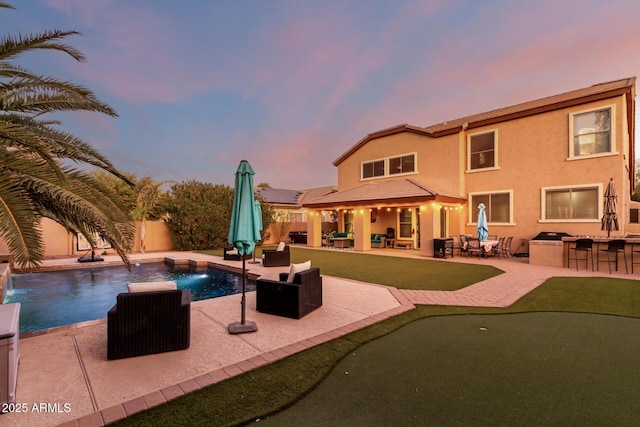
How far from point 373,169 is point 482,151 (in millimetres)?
7346

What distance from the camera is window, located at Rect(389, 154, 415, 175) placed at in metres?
19.7

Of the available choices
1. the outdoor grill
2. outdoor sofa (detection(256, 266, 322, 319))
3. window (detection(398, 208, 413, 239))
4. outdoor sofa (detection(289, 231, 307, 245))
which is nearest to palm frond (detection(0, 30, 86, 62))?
outdoor sofa (detection(256, 266, 322, 319))

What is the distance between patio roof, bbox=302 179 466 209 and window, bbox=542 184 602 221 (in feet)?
13.0

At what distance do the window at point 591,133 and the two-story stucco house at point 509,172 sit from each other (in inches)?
1.4

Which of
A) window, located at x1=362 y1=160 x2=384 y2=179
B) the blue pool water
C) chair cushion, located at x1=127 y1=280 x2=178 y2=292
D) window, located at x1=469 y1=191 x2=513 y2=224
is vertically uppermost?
window, located at x1=362 y1=160 x2=384 y2=179

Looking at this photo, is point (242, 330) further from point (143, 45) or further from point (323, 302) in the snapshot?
point (143, 45)

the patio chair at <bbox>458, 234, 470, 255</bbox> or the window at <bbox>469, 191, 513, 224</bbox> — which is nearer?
the patio chair at <bbox>458, 234, 470, 255</bbox>

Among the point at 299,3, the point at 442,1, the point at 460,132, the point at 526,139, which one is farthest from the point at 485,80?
the point at 299,3

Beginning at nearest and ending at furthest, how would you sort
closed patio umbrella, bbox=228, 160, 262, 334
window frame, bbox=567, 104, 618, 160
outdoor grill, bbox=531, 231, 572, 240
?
closed patio umbrella, bbox=228, 160, 262, 334 → window frame, bbox=567, 104, 618, 160 → outdoor grill, bbox=531, 231, 572, 240

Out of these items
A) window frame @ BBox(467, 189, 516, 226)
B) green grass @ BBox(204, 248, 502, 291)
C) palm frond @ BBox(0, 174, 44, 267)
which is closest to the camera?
palm frond @ BBox(0, 174, 44, 267)

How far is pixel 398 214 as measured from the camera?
2019cm

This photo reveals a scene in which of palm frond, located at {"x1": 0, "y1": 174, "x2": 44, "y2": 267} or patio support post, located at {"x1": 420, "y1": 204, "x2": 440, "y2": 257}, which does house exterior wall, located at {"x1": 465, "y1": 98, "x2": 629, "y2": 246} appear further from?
palm frond, located at {"x1": 0, "y1": 174, "x2": 44, "y2": 267}

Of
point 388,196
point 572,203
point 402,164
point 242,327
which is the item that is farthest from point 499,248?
point 242,327

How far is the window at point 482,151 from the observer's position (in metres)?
16.5
